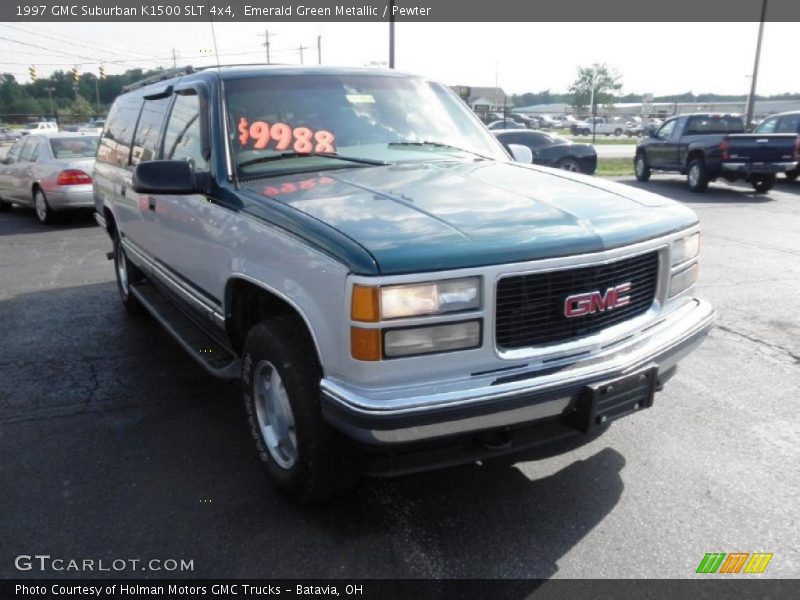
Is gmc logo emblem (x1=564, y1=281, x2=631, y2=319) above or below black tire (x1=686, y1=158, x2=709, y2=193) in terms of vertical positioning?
above

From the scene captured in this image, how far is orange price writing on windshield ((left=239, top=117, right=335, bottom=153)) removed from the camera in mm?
3617

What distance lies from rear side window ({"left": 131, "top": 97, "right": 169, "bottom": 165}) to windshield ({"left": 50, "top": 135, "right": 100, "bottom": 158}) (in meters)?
7.34

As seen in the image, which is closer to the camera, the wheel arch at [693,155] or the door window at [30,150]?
the door window at [30,150]

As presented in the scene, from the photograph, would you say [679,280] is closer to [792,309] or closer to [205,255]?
[205,255]

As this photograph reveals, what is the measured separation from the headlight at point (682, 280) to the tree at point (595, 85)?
250ft

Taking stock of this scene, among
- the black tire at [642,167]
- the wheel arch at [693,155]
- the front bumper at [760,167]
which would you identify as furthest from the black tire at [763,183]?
the black tire at [642,167]

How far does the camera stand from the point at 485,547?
110 inches

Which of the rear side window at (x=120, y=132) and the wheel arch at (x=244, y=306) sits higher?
the rear side window at (x=120, y=132)

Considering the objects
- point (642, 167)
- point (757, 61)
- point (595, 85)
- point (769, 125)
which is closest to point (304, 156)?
point (642, 167)

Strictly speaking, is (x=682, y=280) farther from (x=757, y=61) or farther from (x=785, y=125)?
(x=757, y=61)

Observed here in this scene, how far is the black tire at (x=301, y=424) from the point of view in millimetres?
2736

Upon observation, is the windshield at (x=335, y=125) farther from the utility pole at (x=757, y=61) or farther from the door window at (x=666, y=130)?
the utility pole at (x=757, y=61)

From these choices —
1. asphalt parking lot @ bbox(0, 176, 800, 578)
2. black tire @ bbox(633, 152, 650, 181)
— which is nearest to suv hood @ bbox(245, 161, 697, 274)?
asphalt parking lot @ bbox(0, 176, 800, 578)

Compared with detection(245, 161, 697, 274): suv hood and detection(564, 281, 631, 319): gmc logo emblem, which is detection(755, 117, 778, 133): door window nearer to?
detection(245, 161, 697, 274): suv hood
